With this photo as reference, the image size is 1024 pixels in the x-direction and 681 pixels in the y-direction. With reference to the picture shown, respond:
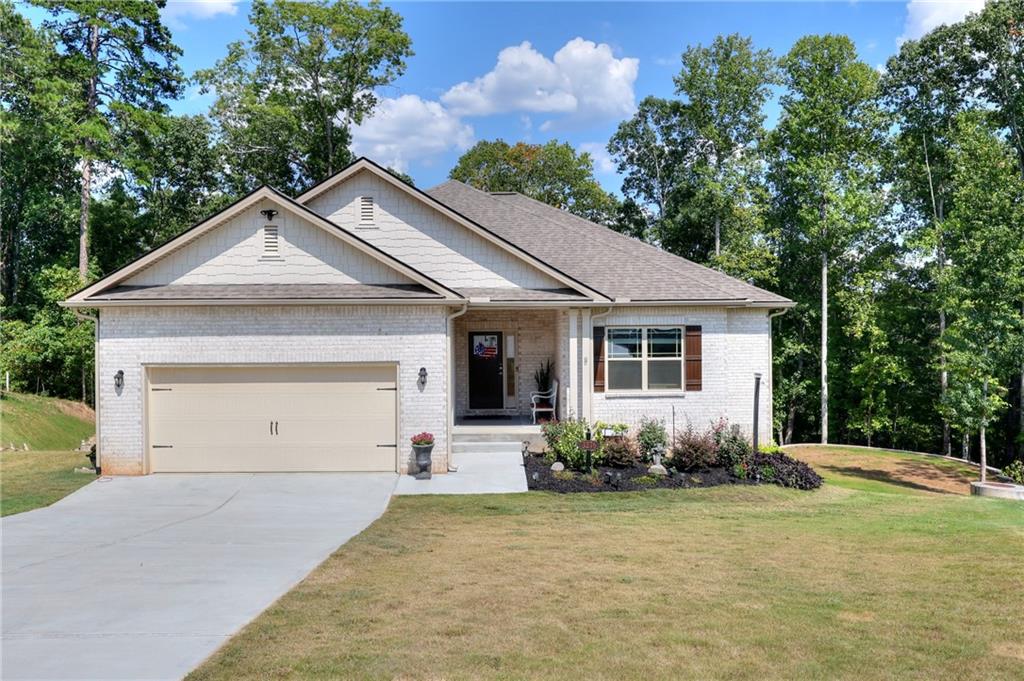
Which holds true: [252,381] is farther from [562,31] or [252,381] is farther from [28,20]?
[28,20]

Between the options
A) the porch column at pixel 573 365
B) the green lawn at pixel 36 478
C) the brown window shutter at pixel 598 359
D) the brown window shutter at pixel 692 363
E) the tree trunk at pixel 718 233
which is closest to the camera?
the green lawn at pixel 36 478

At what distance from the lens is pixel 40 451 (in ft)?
55.0

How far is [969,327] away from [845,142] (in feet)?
47.6

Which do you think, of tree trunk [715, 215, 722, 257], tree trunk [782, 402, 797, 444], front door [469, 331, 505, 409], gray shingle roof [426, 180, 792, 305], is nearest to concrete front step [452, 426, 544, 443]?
front door [469, 331, 505, 409]

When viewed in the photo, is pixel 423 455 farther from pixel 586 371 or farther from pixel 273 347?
pixel 586 371

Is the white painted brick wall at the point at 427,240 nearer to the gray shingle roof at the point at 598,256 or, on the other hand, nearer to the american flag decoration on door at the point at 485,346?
the gray shingle roof at the point at 598,256

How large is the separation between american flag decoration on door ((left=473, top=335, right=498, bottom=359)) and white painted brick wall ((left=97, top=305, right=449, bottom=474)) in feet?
15.2

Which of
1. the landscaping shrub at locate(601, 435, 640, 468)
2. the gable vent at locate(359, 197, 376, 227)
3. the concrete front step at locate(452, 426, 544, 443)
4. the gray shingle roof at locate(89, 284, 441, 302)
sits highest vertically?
the gable vent at locate(359, 197, 376, 227)

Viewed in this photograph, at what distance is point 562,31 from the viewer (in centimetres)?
2905

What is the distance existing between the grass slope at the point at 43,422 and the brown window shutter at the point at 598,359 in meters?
16.5

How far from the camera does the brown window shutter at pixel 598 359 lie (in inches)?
612

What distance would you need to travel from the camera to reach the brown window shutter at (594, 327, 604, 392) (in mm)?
15547

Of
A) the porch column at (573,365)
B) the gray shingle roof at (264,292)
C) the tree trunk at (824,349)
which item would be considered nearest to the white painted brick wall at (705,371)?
the porch column at (573,365)

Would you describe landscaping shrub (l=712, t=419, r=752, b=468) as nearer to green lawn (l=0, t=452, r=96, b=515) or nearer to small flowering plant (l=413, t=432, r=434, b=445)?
small flowering plant (l=413, t=432, r=434, b=445)
